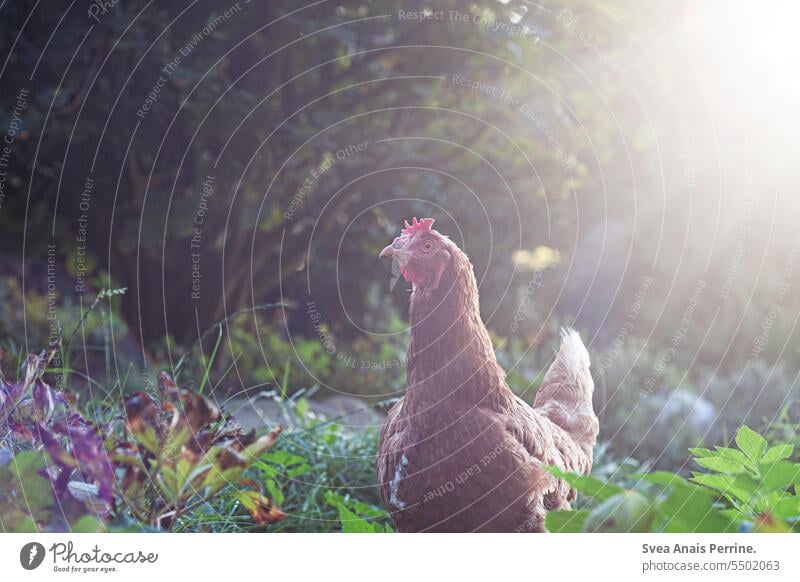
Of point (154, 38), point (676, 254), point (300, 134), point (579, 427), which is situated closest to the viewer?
point (579, 427)

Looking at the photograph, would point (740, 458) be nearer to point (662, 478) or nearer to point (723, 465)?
point (723, 465)

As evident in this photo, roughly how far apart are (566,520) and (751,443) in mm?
338

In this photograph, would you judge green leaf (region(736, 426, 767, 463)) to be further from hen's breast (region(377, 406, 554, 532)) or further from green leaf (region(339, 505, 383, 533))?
green leaf (region(339, 505, 383, 533))

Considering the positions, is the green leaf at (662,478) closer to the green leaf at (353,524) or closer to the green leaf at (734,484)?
the green leaf at (734,484)

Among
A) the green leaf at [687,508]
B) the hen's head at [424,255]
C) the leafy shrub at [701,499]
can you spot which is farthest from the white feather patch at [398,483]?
the green leaf at [687,508]

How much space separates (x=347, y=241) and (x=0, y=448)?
287cm

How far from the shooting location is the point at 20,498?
3.31 ft

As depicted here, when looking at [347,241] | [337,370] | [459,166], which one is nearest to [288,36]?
[459,166]

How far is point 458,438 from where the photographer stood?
132cm

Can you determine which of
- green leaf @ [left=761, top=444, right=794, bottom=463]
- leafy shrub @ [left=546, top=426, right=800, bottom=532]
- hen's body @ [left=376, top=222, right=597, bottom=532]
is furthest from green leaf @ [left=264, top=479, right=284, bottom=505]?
green leaf @ [left=761, top=444, right=794, bottom=463]

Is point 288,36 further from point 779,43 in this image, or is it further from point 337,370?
point 337,370

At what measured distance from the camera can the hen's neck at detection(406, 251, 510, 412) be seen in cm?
134

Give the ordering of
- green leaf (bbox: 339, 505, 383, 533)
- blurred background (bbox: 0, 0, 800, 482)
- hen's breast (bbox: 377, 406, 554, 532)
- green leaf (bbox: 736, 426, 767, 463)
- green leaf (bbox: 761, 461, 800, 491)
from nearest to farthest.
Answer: green leaf (bbox: 761, 461, 800, 491) < green leaf (bbox: 736, 426, 767, 463) < green leaf (bbox: 339, 505, 383, 533) < hen's breast (bbox: 377, 406, 554, 532) < blurred background (bbox: 0, 0, 800, 482)
